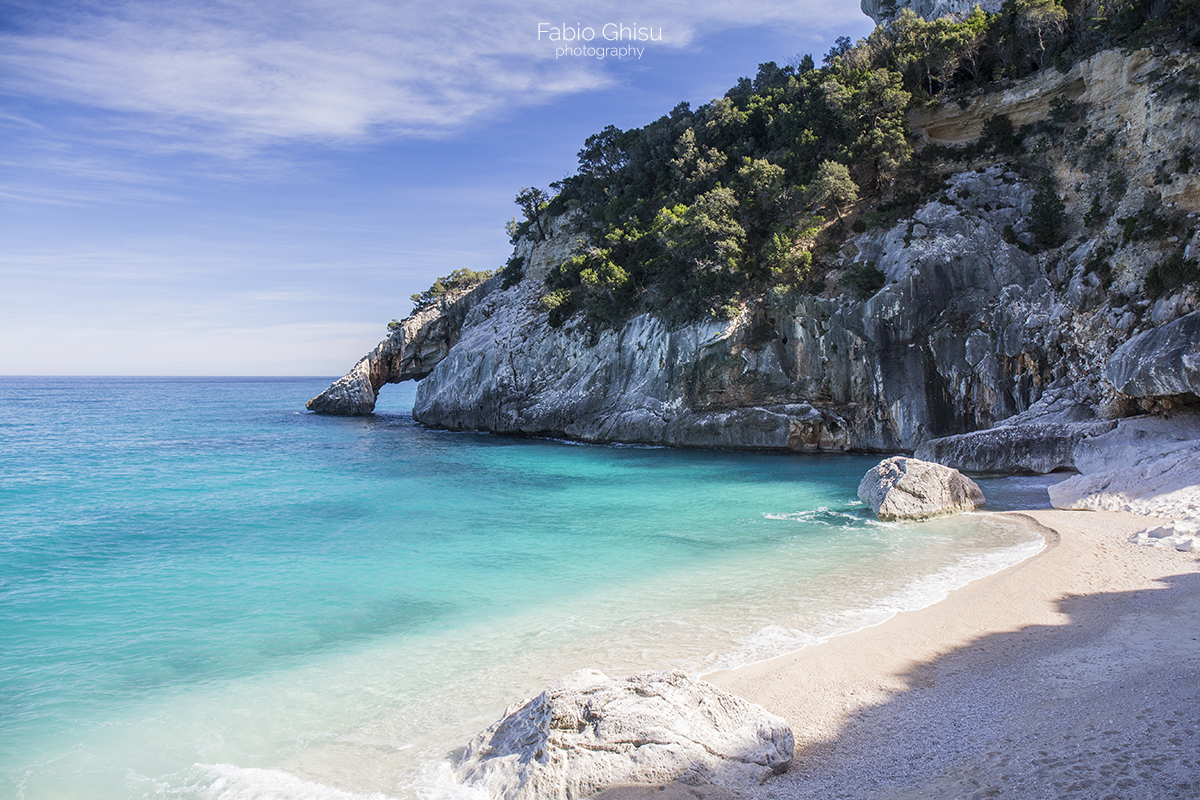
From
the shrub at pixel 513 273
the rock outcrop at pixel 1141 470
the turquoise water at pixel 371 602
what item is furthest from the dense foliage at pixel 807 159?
the turquoise water at pixel 371 602

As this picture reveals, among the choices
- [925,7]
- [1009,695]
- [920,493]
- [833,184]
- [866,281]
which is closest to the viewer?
[1009,695]

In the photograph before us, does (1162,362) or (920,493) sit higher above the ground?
(1162,362)

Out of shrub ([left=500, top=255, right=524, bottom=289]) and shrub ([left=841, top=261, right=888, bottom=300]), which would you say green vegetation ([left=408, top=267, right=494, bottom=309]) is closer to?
shrub ([left=500, top=255, right=524, bottom=289])

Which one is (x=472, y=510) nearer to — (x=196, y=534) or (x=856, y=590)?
(x=196, y=534)

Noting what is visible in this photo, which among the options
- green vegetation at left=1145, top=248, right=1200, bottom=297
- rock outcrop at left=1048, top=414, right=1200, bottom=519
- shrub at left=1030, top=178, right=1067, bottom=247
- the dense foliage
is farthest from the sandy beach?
the dense foliage

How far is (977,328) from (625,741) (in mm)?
25837

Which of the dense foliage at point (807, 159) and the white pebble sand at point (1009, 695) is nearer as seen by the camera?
the white pebble sand at point (1009, 695)

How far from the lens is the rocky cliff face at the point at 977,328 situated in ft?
68.8

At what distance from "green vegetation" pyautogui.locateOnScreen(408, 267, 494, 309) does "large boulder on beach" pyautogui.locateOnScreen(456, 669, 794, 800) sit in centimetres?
5210

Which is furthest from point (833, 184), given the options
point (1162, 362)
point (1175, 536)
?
point (1175, 536)

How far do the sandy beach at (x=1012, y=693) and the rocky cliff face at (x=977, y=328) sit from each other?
11194mm

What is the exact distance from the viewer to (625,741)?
17.7 feet

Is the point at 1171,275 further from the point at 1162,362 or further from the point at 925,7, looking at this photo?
the point at 925,7

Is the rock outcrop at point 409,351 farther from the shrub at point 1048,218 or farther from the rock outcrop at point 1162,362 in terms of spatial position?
the rock outcrop at point 1162,362
